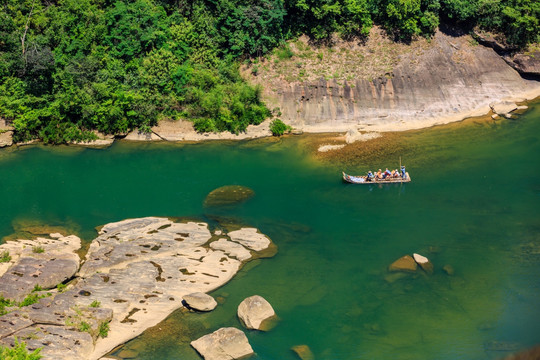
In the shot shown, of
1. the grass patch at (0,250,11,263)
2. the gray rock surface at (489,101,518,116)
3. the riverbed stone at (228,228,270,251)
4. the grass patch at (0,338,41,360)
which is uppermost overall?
the gray rock surface at (489,101,518,116)

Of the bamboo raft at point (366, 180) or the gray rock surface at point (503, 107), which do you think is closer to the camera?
the bamboo raft at point (366, 180)

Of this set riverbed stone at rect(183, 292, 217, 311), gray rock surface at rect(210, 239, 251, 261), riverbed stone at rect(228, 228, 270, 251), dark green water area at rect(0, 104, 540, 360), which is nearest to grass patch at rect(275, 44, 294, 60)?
dark green water area at rect(0, 104, 540, 360)

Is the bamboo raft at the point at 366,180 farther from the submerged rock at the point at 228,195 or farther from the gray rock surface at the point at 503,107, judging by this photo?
the gray rock surface at the point at 503,107

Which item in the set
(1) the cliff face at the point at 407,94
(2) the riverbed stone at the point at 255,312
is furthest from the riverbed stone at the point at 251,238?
(1) the cliff face at the point at 407,94

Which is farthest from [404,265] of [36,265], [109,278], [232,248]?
[36,265]

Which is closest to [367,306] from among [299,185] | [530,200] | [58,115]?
[299,185]

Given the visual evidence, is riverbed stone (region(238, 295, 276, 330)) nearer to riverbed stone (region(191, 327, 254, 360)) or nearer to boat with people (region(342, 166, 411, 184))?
riverbed stone (region(191, 327, 254, 360))
